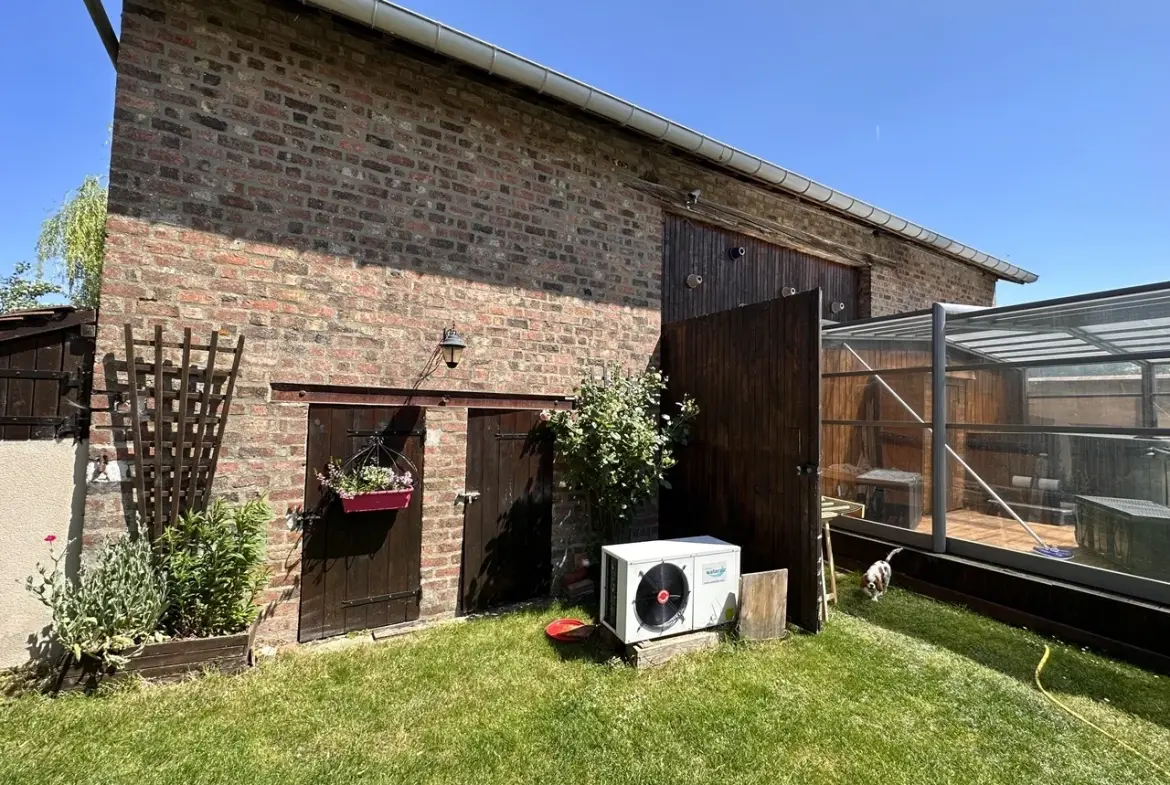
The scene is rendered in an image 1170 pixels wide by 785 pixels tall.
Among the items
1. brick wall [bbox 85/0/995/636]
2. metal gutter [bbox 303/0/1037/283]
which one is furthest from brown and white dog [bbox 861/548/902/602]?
metal gutter [bbox 303/0/1037/283]

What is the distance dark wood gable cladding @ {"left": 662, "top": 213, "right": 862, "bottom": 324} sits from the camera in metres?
5.96

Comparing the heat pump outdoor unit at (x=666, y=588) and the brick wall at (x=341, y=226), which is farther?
the heat pump outdoor unit at (x=666, y=588)

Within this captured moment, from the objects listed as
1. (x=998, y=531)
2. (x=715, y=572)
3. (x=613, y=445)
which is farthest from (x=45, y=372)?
(x=998, y=531)

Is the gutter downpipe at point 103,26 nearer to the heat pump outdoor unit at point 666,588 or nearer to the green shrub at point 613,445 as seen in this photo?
the green shrub at point 613,445

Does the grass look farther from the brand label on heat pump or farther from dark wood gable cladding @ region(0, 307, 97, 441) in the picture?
dark wood gable cladding @ region(0, 307, 97, 441)

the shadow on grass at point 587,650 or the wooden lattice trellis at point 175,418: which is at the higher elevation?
the wooden lattice trellis at point 175,418

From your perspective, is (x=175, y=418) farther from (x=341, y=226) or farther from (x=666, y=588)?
(x=666, y=588)

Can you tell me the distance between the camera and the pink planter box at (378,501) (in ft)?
12.3

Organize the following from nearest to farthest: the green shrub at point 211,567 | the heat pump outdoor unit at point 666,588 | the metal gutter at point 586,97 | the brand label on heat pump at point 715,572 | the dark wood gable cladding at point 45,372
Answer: the dark wood gable cladding at point 45,372 < the green shrub at point 211,567 < the heat pump outdoor unit at point 666,588 < the metal gutter at point 586,97 < the brand label on heat pump at point 715,572

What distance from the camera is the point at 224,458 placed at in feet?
11.7

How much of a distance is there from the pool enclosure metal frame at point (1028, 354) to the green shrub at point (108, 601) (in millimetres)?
6565

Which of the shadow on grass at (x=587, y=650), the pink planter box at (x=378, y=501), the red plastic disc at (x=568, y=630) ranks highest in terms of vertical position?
the pink planter box at (x=378, y=501)

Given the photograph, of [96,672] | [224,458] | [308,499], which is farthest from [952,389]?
[96,672]

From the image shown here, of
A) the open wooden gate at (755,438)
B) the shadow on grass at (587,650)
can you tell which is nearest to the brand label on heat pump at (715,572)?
A: the open wooden gate at (755,438)
